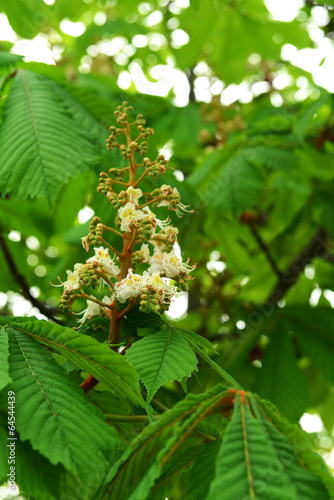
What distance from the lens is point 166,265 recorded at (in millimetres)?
1355

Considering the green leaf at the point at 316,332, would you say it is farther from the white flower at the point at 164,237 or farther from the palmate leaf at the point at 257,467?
the palmate leaf at the point at 257,467

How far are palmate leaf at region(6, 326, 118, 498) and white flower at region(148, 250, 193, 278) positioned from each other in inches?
13.3

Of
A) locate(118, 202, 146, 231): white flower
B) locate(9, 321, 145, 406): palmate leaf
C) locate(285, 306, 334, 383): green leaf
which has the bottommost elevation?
locate(285, 306, 334, 383): green leaf

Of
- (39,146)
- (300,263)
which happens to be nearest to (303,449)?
(39,146)

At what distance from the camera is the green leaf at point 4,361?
38.4 inches

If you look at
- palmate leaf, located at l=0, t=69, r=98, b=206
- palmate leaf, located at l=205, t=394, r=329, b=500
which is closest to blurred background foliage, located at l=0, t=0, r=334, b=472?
palmate leaf, located at l=0, t=69, r=98, b=206

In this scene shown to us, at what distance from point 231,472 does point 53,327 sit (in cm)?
48

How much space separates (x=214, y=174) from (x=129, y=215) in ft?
4.76

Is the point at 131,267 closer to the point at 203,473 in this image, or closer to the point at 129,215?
the point at 129,215

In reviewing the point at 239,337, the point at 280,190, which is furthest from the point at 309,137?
the point at 239,337

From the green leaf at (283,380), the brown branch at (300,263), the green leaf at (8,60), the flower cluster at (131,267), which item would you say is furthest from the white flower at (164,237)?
the brown branch at (300,263)

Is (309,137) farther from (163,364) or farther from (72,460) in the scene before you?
(72,460)

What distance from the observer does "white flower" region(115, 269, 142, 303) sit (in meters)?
1.27

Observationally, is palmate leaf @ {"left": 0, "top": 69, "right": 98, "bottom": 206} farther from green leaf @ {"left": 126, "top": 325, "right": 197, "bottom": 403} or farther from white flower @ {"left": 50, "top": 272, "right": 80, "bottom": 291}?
green leaf @ {"left": 126, "top": 325, "right": 197, "bottom": 403}
